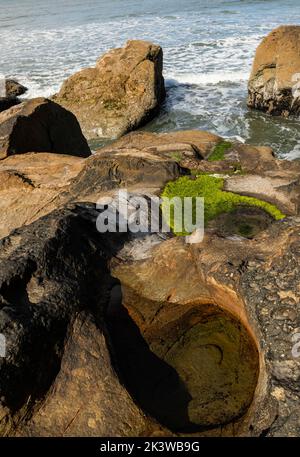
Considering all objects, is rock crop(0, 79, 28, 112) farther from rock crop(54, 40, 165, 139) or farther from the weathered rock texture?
the weathered rock texture

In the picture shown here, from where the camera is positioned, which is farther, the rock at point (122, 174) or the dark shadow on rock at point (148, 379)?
the rock at point (122, 174)

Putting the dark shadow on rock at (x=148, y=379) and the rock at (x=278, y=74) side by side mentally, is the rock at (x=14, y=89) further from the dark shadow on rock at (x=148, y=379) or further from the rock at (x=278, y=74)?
the dark shadow on rock at (x=148, y=379)

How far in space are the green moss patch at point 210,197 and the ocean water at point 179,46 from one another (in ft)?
19.2

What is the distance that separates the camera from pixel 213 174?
24.8 ft

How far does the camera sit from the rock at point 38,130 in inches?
341

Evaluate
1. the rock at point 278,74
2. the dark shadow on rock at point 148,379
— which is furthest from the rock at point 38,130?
the rock at point 278,74

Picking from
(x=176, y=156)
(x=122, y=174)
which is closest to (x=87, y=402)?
(x=122, y=174)

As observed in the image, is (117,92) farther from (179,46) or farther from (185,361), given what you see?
(185,361)

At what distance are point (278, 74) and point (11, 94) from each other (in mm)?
10515

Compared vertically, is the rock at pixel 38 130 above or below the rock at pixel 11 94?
above

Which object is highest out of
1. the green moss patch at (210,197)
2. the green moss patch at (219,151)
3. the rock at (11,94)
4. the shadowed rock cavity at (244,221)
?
the green moss patch at (210,197)

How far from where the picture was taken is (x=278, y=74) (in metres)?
14.0

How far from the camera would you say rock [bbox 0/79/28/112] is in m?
17.0

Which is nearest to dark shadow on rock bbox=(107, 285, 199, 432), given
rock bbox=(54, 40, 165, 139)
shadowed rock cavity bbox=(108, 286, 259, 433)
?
shadowed rock cavity bbox=(108, 286, 259, 433)
